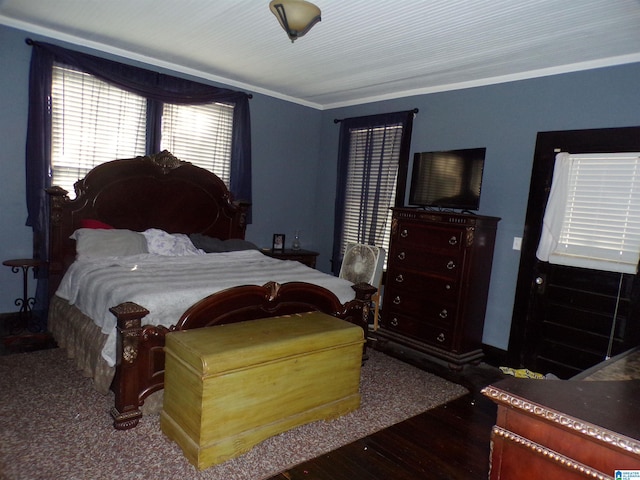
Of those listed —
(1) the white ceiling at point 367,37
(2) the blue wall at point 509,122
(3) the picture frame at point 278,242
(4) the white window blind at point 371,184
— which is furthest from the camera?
(3) the picture frame at point 278,242

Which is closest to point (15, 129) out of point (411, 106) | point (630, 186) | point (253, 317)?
A: point (253, 317)

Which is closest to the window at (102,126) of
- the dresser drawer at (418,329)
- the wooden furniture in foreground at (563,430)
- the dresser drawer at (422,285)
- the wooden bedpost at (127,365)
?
the wooden bedpost at (127,365)

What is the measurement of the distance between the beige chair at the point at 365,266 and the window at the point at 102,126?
6.97 ft

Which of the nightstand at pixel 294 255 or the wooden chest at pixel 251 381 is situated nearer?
the wooden chest at pixel 251 381

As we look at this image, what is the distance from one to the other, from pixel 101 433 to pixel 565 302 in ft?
11.9

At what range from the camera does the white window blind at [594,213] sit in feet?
10.8

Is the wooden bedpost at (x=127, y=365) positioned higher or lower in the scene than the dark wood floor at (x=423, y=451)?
higher

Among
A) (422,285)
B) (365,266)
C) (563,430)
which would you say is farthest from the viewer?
(365,266)

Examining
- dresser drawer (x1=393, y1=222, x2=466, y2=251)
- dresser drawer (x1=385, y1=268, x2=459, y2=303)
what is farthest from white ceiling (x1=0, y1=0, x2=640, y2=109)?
dresser drawer (x1=385, y1=268, x2=459, y2=303)

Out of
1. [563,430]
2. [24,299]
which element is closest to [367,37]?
[563,430]

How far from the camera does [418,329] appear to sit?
4.14 metres

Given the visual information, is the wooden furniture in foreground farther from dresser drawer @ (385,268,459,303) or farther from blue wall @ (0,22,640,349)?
blue wall @ (0,22,640,349)

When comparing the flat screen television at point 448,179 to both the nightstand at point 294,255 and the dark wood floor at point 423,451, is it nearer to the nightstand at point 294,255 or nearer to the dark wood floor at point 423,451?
the nightstand at point 294,255

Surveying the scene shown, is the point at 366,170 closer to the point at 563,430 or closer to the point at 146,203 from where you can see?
the point at 146,203
